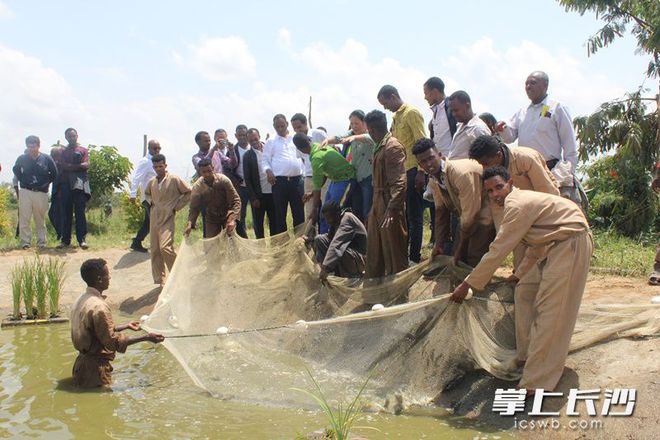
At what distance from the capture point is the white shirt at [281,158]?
952 centimetres

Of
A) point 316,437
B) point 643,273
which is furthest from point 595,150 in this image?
point 316,437

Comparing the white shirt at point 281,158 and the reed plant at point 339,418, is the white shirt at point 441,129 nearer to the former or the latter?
the white shirt at point 281,158

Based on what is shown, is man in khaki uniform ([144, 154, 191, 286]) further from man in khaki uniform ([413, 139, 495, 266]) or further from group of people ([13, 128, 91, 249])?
man in khaki uniform ([413, 139, 495, 266])

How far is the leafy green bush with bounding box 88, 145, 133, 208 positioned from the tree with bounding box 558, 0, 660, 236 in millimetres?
10312

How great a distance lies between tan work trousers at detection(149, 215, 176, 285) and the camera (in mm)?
9320

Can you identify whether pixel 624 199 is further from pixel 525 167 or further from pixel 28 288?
pixel 28 288

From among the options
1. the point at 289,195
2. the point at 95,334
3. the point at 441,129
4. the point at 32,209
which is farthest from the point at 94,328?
the point at 32,209

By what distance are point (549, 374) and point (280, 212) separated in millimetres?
5765

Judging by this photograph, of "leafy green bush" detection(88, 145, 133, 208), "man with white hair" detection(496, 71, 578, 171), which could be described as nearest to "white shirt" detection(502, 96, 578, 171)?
"man with white hair" detection(496, 71, 578, 171)

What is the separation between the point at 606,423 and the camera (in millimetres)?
4363

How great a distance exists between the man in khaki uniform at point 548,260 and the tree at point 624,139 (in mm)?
6781

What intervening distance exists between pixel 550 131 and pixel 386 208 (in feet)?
5.67

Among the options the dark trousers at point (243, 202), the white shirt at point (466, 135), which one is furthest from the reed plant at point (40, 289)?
the white shirt at point (466, 135)

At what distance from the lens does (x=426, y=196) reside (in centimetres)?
664
